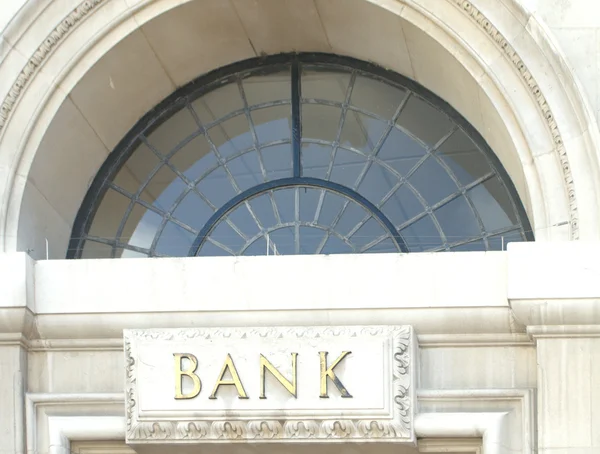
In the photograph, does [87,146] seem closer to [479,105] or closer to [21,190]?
[21,190]

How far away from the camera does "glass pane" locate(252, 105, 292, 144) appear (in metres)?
16.1

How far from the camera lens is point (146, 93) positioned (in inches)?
633

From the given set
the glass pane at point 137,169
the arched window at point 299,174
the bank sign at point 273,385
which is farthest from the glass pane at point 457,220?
the glass pane at point 137,169

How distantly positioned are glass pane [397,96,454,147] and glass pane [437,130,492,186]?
11 cm

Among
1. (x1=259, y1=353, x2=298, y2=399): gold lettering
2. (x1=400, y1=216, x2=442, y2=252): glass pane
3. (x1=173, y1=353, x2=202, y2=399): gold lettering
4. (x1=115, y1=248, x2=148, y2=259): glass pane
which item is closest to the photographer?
(x1=259, y1=353, x2=298, y2=399): gold lettering

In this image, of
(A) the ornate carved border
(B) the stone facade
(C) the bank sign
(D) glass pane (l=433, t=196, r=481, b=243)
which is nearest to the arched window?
(D) glass pane (l=433, t=196, r=481, b=243)

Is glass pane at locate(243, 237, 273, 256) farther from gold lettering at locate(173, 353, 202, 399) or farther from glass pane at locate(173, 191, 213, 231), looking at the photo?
gold lettering at locate(173, 353, 202, 399)

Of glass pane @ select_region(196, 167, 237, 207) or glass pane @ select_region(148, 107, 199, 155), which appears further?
glass pane @ select_region(148, 107, 199, 155)

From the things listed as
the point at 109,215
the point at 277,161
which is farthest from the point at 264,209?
the point at 109,215

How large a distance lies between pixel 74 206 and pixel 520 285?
4600 mm

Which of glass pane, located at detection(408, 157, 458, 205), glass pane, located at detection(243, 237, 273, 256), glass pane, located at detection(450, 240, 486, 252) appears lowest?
glass pane, located at detection(450, 240, 486, 252)

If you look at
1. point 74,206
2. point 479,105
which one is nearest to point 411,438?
point 479,105

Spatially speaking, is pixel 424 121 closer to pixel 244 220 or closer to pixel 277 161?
pixel 277 161

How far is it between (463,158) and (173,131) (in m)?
2.79
